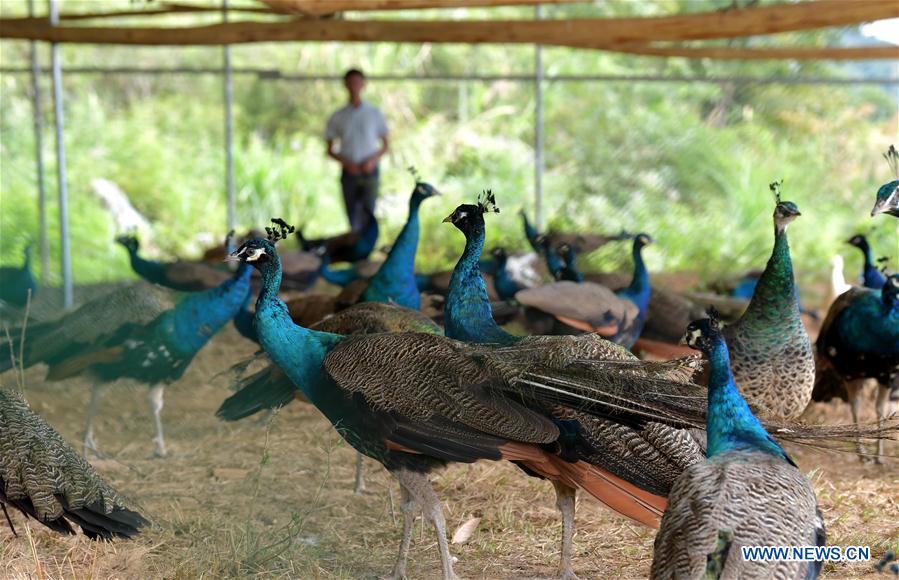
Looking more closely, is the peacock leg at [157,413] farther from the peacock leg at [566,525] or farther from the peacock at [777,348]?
the peacock at [777,348]

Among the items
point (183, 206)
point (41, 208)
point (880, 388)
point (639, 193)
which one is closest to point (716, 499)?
point (880, 388)

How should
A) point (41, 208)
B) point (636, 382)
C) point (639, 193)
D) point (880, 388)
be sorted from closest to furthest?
1. point (636, 382)
2. point (880, 388)
3. point (41, 208)
4. point (639, 193)

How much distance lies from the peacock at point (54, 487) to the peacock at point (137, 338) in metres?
1.60

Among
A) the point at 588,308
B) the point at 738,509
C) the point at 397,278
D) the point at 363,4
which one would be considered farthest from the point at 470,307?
the point at 363,4

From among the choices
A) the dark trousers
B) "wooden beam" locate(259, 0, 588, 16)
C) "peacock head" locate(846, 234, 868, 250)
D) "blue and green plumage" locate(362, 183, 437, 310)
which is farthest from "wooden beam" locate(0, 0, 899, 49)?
the dark trousers

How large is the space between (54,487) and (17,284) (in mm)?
4168

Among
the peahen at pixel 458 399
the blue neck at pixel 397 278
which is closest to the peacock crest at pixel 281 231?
the peahen at pixel 458 399

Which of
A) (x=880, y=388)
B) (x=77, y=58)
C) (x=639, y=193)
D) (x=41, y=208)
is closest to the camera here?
(x=880, y=388)

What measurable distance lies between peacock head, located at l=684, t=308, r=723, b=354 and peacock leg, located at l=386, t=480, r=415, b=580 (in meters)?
1.20

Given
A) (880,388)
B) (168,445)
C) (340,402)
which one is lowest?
(168,445)

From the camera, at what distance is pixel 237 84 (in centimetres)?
1484

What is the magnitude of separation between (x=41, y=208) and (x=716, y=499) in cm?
667

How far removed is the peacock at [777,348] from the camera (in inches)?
169

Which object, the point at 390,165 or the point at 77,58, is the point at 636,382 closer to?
the point at 390,165
